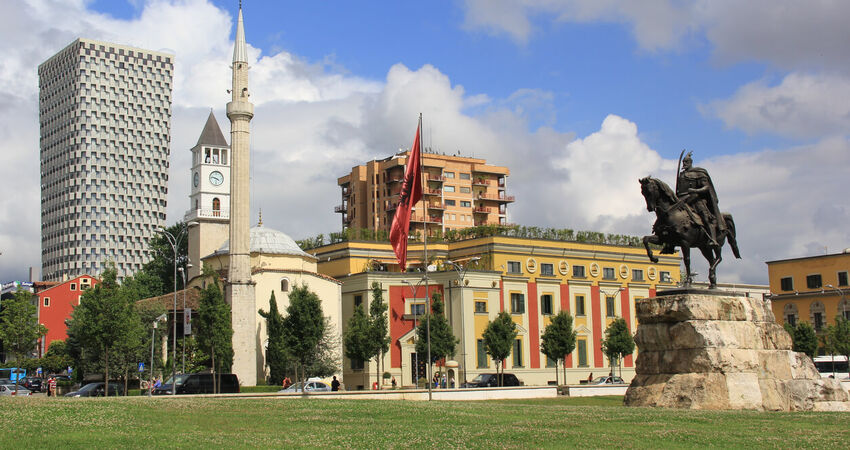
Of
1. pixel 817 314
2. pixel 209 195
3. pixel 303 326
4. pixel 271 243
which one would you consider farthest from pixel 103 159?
pixel 817 314

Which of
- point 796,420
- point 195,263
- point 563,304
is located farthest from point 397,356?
point 796,420

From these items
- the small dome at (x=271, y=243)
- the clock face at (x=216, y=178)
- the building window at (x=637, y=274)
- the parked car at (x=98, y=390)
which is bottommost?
the parked car at (x=98, y=390)

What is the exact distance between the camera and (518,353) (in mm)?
71312

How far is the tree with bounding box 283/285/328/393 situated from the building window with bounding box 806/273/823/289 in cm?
5677

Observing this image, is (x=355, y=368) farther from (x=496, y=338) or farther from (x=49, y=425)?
(x=49, y=425)

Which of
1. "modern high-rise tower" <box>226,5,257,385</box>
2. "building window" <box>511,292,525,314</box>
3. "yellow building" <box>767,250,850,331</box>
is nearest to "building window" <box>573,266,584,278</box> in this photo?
"building window" <box>511,292,525,314</box>

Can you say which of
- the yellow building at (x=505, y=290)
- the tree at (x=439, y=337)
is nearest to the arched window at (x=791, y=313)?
the yellow building at (x=505, y=290)

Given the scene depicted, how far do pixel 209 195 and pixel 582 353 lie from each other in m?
52.8

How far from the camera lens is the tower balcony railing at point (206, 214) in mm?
103188

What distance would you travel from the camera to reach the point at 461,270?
6738 centimetres

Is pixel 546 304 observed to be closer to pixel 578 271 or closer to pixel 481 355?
pixel 578 271

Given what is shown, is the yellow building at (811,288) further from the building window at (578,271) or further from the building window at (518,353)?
the building window at (518,353)

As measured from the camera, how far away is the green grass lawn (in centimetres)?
1739

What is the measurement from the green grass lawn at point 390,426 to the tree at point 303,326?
91.5ft
